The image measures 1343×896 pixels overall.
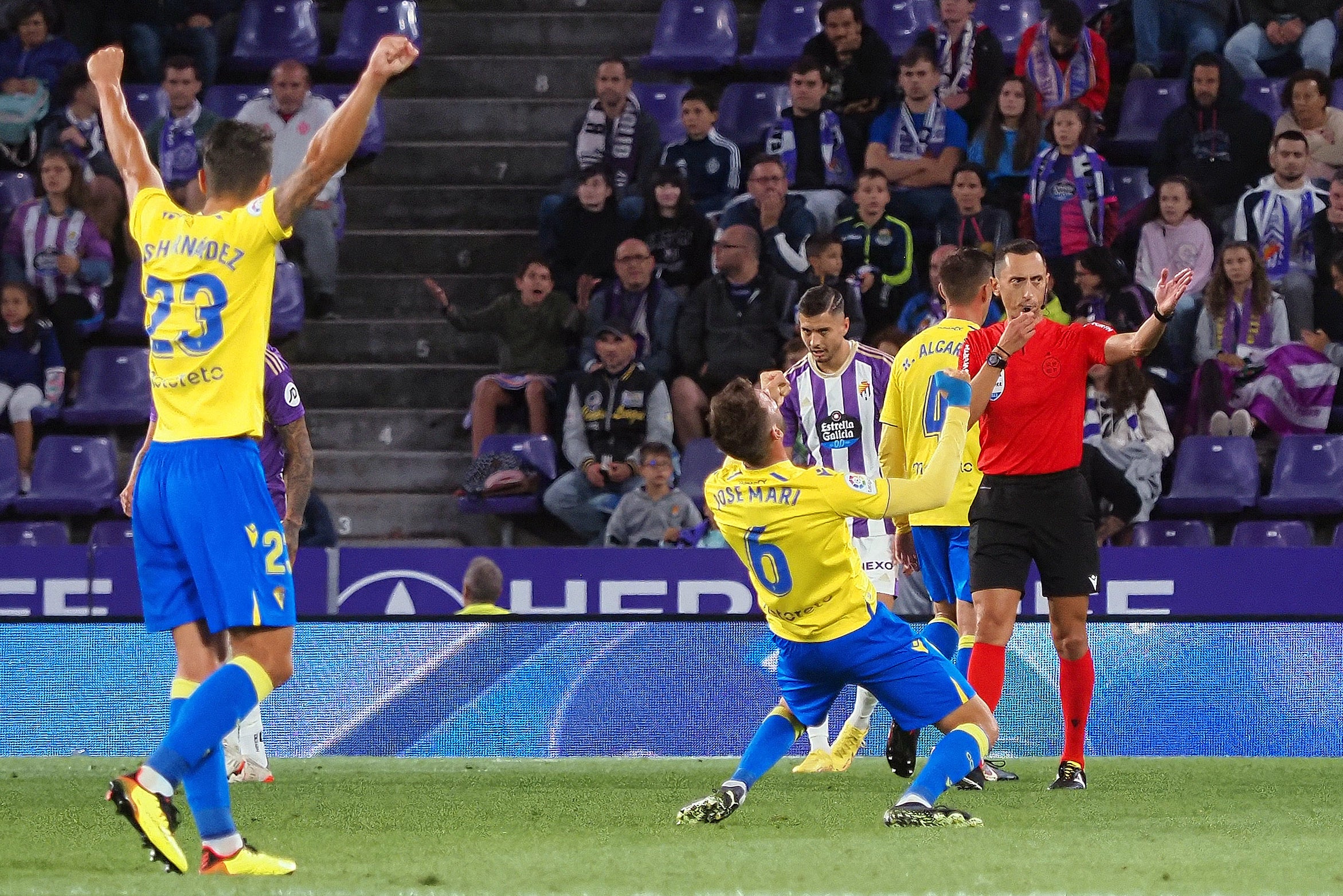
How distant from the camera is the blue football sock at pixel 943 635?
8.05 m

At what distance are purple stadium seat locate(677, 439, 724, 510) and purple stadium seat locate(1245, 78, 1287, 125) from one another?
199 inches

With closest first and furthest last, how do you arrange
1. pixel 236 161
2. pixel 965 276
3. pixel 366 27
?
pixel 236 161
pixel 965 276
pixel 366 27

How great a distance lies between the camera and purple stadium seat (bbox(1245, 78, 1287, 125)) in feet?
46.2

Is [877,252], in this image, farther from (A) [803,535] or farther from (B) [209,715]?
(B) [209,715]

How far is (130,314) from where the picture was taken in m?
13.6

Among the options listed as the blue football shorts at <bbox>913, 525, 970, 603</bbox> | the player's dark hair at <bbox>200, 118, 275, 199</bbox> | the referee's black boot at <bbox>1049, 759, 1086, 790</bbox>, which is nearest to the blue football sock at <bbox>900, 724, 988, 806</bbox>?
the referee's black boot at <bbox>1049, 759, 1086, 790</bbox>

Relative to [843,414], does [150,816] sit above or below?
below

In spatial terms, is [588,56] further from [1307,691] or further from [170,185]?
[1307,691]

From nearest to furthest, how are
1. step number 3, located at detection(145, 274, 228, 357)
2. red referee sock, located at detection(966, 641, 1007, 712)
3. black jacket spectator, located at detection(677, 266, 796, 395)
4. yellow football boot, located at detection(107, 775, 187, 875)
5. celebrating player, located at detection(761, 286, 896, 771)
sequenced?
yellow football boot, located at detection(107, 775, 187, 875) → step number 3, located at detection(145, 274, 228, 357) → red referee sock, located at detection(966, 641, 1007, 712) → celebrating player, located at detection(761, 286, 896, 771) → black jacket spectator, located at detection(677, 266, 796, 395)

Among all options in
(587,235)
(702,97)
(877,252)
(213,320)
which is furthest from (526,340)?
(213,320)

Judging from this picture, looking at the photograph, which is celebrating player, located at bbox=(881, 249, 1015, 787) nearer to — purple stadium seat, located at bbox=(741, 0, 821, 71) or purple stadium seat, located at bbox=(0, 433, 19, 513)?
purple stadium seat, located at bbox=(0, 433, 19, 513)

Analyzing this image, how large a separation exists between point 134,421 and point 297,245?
1.77 metres

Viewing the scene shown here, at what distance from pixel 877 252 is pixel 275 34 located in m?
5.59

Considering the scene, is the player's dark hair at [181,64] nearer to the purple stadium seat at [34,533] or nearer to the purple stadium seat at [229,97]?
the purple stadium seat at [229,97]
